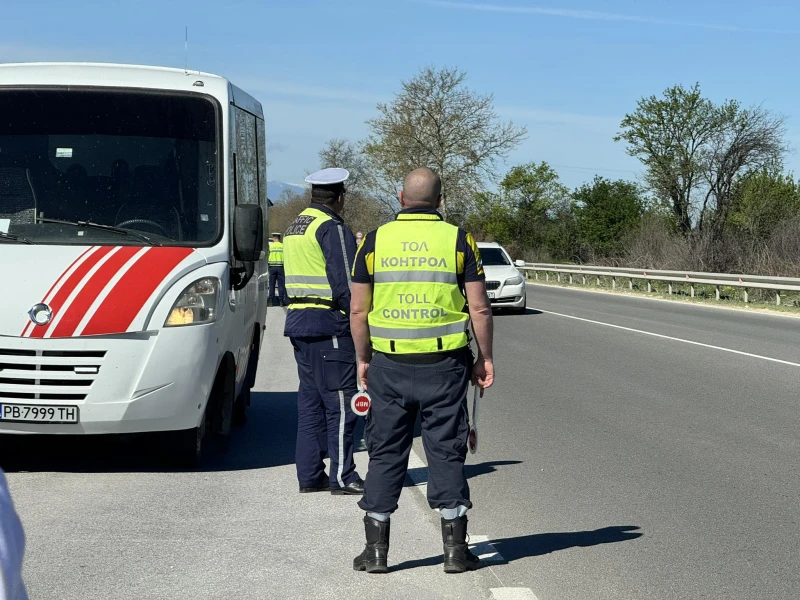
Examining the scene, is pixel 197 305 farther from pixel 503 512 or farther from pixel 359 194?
pixel 359 194

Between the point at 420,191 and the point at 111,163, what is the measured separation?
314 cm

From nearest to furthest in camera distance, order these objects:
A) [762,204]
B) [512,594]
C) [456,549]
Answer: [512,594] → [456,549] → [762,204]

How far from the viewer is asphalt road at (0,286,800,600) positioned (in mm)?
4949

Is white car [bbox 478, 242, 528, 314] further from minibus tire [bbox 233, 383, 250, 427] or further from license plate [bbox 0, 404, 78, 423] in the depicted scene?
license plate [bbox 0, 404, 78, 423]

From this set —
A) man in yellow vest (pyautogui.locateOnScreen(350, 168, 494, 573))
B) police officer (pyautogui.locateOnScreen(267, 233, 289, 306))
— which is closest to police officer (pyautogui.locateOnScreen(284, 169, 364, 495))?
man in yellow vest (pyautogui.locateOnScreen(350, 168, 494, 573))

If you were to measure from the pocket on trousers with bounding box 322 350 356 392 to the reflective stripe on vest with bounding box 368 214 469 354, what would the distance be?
64.6 inches

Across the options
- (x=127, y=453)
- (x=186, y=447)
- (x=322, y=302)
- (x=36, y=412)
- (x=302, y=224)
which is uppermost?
(x=302, y=224)

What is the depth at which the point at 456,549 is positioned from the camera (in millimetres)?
5098

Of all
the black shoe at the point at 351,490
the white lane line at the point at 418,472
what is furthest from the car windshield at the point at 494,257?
the black shoe at the point at 351,490

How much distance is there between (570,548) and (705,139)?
191 feet

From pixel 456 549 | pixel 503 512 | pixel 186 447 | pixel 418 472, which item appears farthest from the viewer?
pixel 418 472

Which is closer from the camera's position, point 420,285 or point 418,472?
point 420,285

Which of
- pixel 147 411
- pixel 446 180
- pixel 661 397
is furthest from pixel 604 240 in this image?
pixel 147 411

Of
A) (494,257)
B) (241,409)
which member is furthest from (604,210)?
(241,409)
